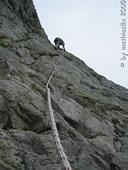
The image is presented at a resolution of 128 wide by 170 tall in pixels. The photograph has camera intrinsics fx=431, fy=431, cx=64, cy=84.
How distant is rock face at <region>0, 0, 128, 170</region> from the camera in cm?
1944

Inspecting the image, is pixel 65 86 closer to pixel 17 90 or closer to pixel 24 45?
pixel 24 45

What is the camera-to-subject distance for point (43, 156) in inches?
742

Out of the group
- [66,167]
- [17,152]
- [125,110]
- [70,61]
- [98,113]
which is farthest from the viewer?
[70,61]

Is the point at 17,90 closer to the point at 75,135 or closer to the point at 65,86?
the point at 75,135

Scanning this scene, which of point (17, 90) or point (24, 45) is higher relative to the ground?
point (24, 45)

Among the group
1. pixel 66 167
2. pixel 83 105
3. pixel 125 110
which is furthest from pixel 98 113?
pixel 66 167

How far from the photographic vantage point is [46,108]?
24.3 meters

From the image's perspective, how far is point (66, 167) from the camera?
15.5 m

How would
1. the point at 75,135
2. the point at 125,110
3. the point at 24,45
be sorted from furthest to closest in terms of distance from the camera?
the point at 24,45
the point at 125,110
the point at 75,135

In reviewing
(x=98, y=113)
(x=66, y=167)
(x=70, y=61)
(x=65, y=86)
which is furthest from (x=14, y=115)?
(x=70, y=61)

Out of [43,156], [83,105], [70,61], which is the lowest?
[43,156]

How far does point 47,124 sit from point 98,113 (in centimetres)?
829

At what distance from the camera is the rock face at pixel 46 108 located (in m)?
19.4

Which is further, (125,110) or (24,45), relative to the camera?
(24,45)
